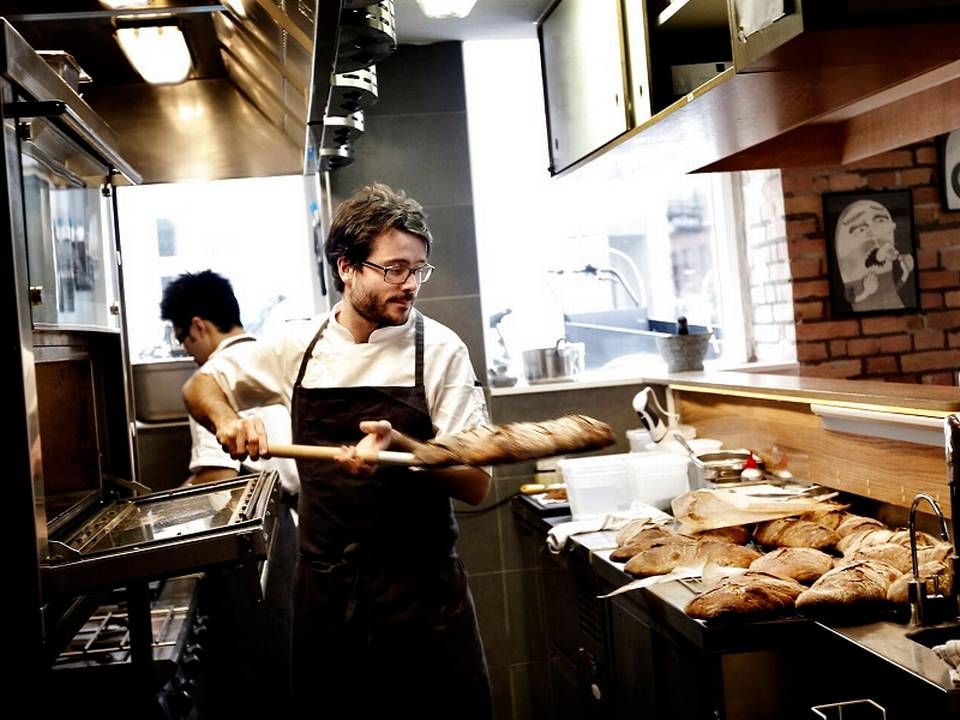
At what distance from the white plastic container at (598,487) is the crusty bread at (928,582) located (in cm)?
145

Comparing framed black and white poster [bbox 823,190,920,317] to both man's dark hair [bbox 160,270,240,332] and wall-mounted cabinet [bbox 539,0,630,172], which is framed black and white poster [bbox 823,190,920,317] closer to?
wall-mounted cabinet [bbox 539,0,630,172]

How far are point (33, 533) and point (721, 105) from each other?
1867 mm

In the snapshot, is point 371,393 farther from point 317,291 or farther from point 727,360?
point 727,360

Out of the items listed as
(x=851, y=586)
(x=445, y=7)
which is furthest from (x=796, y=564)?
(x=445, y=7)

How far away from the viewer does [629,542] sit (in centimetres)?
294

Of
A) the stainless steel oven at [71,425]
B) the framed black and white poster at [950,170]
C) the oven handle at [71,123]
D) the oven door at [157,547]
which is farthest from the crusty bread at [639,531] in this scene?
the framed black and white poster at [950,170]

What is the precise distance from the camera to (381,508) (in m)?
2.73

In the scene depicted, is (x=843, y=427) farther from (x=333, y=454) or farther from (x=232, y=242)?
(x=232, y=242)

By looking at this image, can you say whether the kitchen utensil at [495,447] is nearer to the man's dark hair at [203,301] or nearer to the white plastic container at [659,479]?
the white plastic container at [659,479]

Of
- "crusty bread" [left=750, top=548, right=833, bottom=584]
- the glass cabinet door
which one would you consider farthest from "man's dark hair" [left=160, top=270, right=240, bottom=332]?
Result: "crusty bread" [left=750, top=548, right=833, bottom=584]

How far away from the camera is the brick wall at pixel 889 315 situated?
14.5 feet

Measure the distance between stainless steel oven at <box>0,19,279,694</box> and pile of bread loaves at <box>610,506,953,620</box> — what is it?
100 centimetres

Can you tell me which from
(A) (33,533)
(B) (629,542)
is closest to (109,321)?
(A) (33,533)

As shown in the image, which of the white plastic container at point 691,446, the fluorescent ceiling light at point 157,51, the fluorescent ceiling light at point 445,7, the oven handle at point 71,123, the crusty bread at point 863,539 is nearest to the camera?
the oven handle at point 71,123
